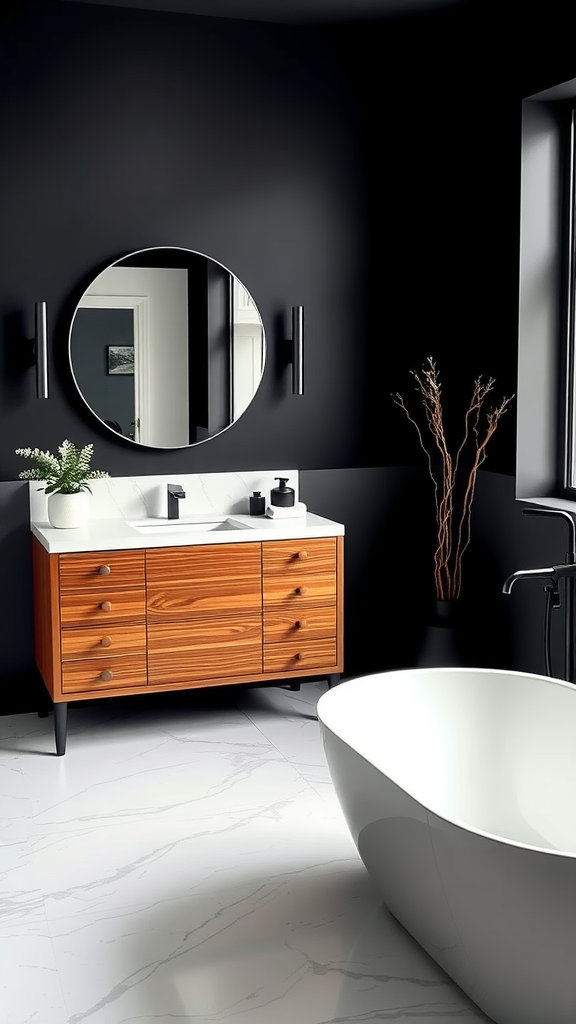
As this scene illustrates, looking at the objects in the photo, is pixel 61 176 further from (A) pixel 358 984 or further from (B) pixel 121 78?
(A) pixel 358 984

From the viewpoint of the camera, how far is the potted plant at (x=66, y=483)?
400cm

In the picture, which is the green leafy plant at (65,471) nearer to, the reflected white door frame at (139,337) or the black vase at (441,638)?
the reflected white door frame at (139,337)

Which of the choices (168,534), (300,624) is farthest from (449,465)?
(168,534)

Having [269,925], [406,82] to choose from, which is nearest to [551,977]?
[269,925]

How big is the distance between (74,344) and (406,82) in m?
1.85

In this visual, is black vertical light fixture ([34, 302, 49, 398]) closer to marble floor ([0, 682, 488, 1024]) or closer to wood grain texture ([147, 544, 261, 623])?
wood grain texture ([147, 544, 261, 623])

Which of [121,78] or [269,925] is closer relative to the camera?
[269,925]

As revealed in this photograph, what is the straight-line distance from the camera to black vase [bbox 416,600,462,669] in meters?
4.27

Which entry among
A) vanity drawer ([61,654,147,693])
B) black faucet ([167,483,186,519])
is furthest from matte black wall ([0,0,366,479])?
vanity drawer ([61,654,147,693])

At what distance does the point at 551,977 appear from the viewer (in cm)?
207

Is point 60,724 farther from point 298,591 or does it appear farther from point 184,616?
point 298,591

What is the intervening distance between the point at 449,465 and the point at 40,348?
1.71m

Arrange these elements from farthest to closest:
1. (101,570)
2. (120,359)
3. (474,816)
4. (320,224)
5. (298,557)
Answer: (320,224) < (120,359) < (298,557) < (101,570) < (474,816)

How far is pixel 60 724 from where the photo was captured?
3.84 m
